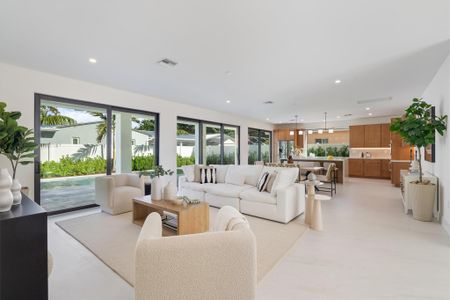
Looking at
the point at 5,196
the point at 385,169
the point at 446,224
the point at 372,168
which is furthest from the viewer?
the point at 372,168

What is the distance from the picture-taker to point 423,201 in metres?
3.82

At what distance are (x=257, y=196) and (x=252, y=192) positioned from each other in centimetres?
19

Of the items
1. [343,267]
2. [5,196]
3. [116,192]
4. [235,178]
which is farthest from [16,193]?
[235,178]

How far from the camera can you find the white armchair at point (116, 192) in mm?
4188

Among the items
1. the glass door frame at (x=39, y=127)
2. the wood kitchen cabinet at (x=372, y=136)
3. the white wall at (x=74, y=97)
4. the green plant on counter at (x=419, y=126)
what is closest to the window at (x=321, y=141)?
the wood kitchen cabinet at (x=372, y=136)

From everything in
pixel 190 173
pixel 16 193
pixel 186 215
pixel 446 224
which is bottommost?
pixel 446 224

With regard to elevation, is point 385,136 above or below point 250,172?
above

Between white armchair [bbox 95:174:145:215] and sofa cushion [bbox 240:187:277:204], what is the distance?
2143mm

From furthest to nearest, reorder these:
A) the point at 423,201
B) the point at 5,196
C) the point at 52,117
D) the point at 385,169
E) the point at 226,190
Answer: the point at 385,169 < the point at 226,190 < the point at 52,117 < the point at 423,201 < the point at 5,196

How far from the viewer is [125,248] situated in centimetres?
279

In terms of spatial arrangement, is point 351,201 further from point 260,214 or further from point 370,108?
point 370,108

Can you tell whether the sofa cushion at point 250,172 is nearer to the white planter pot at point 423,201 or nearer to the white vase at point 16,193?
the white planter pot at point 423,201

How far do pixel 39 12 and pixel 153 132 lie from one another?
3.81 metres

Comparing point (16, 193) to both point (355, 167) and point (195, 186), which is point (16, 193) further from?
point (355, 167)
